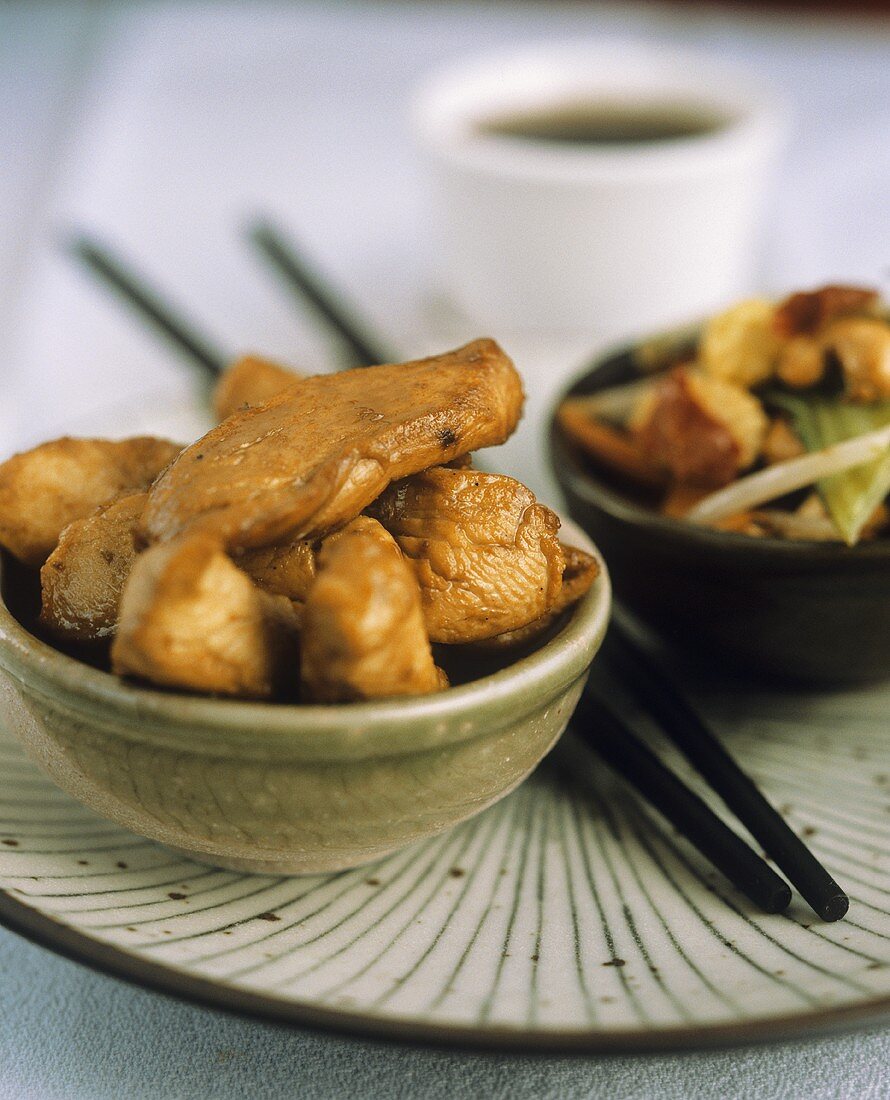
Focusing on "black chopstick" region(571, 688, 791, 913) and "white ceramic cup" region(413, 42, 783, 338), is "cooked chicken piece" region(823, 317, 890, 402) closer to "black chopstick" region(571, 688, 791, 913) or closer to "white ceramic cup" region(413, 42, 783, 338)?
"black chopstick" region(571, 688, 791, 913)

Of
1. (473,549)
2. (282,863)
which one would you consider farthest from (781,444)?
(282,863)

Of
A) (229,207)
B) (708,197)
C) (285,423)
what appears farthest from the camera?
(229,207)

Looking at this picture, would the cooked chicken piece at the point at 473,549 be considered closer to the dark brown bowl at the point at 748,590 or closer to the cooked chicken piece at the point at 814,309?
the dark brown bowl at the point at 748,590

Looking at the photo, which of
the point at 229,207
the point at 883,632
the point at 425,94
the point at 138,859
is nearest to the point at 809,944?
the point at 883,632

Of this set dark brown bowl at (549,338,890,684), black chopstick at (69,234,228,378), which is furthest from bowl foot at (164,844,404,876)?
black chopstick at (69,234,228,378)

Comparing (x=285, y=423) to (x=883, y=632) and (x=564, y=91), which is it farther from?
(x=564, y=91)

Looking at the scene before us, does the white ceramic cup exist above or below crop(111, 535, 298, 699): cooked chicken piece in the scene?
below

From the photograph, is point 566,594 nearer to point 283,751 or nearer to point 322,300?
point 283,751
